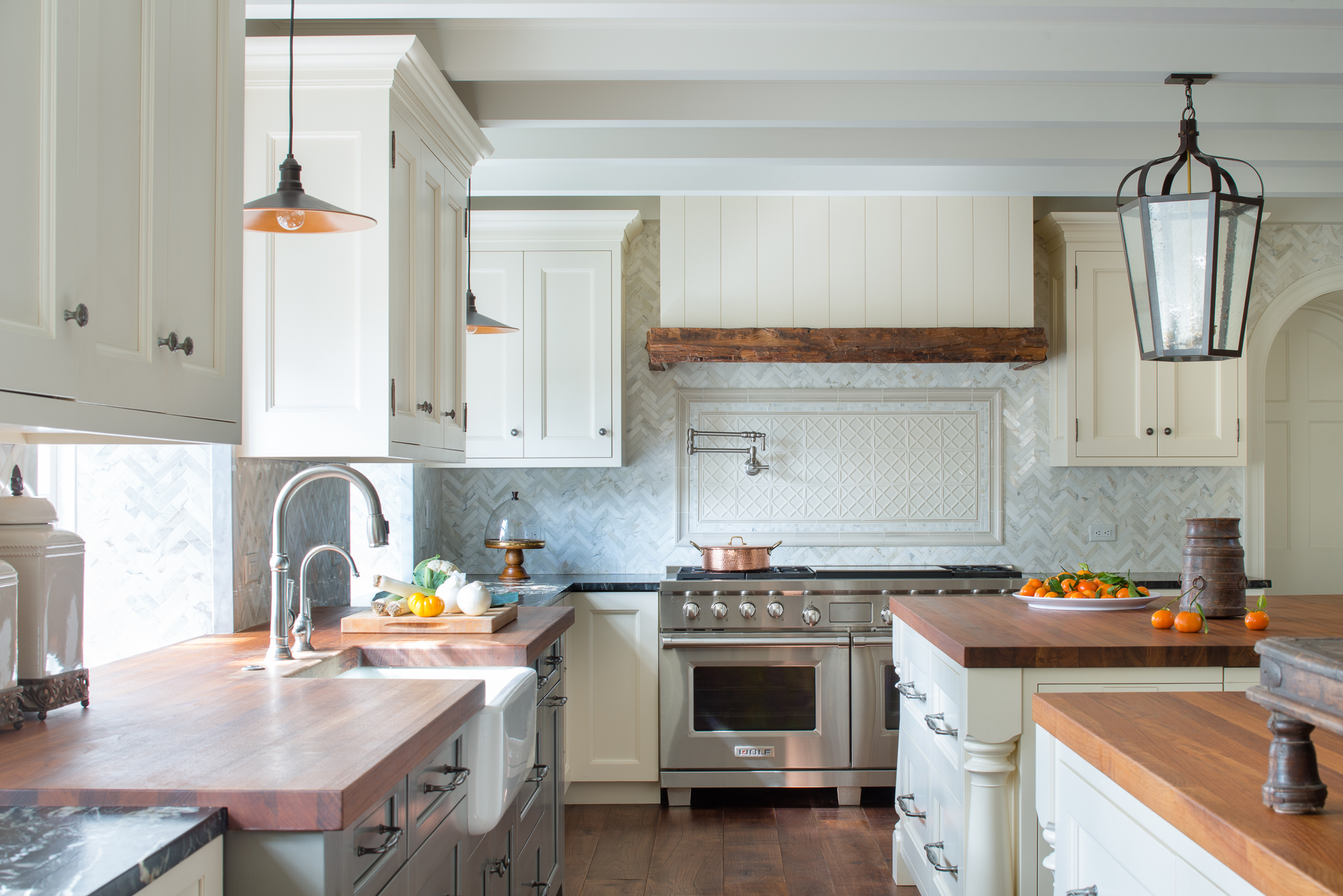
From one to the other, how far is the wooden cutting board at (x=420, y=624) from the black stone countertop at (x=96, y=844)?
1.29m

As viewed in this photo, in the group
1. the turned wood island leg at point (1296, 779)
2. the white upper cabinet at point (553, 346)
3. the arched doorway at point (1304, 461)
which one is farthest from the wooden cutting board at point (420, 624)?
the arched doorway at point (1304, 461)

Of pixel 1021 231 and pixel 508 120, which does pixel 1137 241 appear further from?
pixel 1021 231

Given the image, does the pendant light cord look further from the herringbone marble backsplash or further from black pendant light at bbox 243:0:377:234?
the herringbone marble backsplash

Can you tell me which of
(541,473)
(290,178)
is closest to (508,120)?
(290,178)

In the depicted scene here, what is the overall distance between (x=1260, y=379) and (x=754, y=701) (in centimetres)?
311

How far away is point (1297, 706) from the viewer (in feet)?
3.20

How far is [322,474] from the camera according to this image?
2236 mm

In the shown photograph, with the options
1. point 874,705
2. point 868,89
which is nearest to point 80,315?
point 868,89

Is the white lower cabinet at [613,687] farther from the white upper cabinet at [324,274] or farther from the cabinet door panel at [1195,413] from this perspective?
the cabinet door panel at [1195,413]

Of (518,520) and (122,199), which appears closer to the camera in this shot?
(122,199)

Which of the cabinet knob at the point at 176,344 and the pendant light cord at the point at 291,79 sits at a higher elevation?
the pendant light cord at the point at 291,79

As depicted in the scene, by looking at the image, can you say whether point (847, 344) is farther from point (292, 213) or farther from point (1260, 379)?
point (292, 213)

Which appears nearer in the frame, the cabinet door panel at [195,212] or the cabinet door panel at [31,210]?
the cabinet door panel at [31,210]

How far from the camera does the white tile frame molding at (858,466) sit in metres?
4.68
